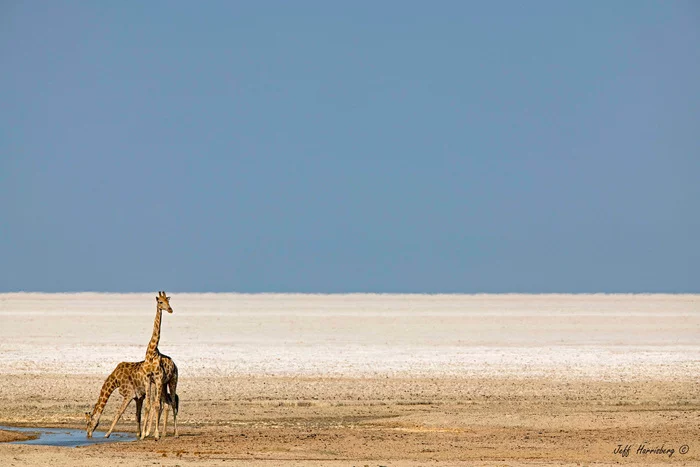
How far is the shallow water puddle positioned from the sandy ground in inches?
25.6

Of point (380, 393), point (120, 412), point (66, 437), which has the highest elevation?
point (380, 393)

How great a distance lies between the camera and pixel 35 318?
163 feet

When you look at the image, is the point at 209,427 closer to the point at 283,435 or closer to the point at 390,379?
the point at 283,435

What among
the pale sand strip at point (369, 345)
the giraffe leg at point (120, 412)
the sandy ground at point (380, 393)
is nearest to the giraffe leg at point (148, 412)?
the giraffe leg at point (120, 412)

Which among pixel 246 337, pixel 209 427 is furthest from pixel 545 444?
pixel 246 337

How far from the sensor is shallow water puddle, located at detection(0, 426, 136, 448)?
1616 cm
